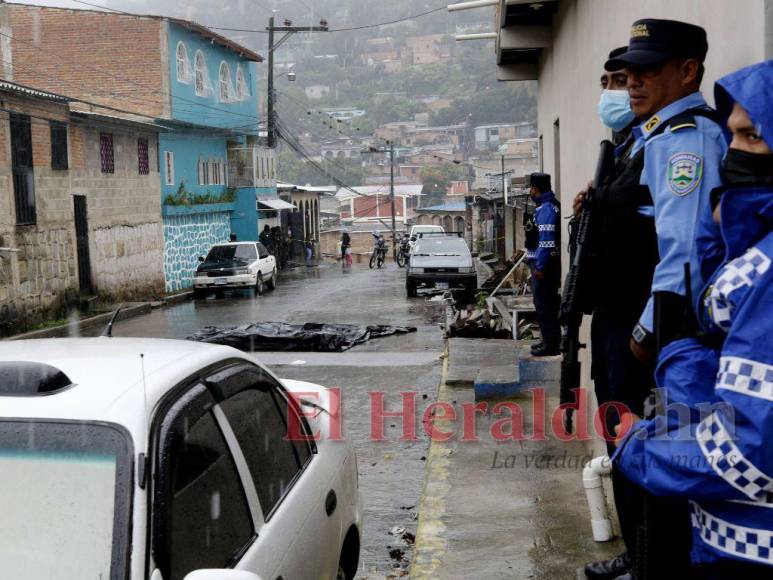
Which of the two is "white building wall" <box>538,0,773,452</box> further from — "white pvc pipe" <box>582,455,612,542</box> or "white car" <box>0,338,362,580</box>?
"white car" <box>0,338,362,580</box>

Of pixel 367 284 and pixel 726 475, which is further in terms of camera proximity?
pixel 367 284

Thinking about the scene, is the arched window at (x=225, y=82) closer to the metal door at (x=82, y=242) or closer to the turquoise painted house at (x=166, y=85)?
the turquoise painted house at (x=166, y=85)

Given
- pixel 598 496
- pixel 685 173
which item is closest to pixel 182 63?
pixel 598 496

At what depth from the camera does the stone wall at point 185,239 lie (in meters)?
32.2

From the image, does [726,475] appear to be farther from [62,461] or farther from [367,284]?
[367,284]

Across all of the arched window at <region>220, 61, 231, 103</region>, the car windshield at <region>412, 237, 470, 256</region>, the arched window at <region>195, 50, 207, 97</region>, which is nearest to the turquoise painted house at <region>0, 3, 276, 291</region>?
the arched window at <region>195, 50, 207, 97</region>

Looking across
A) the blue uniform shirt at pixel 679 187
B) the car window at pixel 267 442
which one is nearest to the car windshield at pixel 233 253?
the car window at pixel 267 442

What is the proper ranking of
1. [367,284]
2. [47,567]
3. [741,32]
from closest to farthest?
[47,567], [741,32], [367,284]

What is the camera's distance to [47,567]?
2475mm

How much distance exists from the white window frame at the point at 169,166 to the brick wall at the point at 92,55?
1900mm

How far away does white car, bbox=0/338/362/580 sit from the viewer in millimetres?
2488

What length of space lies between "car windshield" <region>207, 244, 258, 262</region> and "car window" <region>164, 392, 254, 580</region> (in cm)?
2522

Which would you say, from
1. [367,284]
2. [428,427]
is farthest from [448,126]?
[428,427]

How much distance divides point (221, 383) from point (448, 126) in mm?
122735
